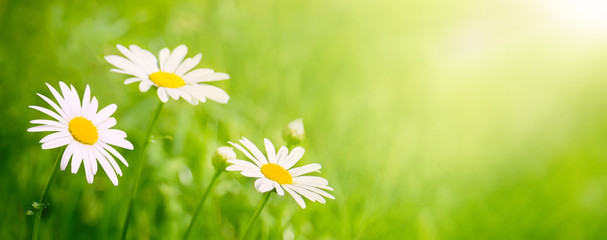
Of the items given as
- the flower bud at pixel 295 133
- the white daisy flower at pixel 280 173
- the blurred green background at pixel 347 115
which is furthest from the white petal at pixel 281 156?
the blurred green background at pixel 347 115

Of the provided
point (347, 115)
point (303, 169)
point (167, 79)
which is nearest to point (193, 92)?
point (167, 79)

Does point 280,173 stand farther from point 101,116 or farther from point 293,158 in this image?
point 101,116

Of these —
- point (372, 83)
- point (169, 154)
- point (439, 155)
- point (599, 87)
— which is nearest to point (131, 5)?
point (169, 154)

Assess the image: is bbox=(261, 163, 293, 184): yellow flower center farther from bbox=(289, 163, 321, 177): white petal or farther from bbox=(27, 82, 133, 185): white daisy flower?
bbox=(27, 82, 133, 185): white daisy flower

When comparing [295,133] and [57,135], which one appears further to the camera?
[295,133]

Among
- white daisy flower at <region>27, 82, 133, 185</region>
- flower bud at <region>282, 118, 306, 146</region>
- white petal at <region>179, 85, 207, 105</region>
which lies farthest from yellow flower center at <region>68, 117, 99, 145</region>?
flower bud at <region>282, 118, 306, 146</region>

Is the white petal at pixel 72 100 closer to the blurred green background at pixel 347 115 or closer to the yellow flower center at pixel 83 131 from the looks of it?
the yellow flower center at pixel 83 131
